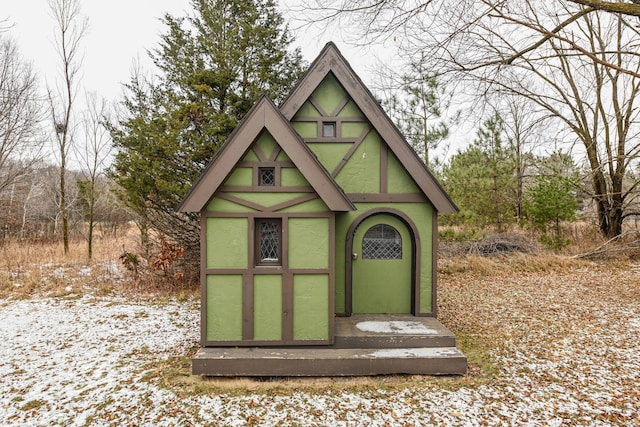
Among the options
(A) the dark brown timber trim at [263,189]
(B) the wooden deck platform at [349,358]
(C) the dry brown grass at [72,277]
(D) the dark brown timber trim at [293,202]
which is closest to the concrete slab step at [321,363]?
(B) the wooden deck platform at [349,358]

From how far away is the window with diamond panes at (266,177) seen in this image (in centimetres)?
488

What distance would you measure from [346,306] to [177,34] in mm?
9855

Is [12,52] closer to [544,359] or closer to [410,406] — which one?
[410,406]

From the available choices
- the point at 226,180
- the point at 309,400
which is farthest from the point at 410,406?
the point at 226,180

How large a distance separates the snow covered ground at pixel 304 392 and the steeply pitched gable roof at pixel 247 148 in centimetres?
263

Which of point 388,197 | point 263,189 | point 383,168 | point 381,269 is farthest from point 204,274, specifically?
point 383,168

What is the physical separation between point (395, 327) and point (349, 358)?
3.97 feet

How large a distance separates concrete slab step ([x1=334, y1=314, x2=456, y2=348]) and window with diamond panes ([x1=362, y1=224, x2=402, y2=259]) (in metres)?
1.28

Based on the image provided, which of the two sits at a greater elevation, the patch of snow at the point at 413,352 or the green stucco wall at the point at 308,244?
the green stucco wall at the point at 308,244

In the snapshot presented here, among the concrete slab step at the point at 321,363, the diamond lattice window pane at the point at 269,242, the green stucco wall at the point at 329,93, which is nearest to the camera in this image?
the concrete slab step at the point at 321,363

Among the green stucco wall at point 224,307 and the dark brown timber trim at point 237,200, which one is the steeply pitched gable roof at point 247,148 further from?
the green stucco wall at point 224,307

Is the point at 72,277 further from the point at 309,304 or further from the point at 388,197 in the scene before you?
the point at 388,197

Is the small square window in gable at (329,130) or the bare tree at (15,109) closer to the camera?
the small square window in gable at (329,130)

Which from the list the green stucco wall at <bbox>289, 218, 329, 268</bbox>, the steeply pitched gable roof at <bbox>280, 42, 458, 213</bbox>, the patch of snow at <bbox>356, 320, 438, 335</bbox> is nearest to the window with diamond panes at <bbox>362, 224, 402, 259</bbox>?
the steeply pitched gable roof at <bbox>280, 42, 458, 213</bbox>
